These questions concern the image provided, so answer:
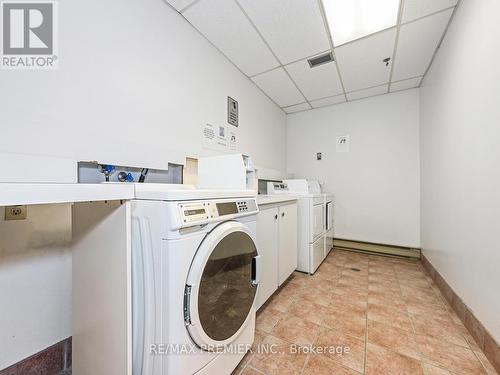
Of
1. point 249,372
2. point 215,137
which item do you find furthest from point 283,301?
point 215,137

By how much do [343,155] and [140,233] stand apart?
3.23 meters

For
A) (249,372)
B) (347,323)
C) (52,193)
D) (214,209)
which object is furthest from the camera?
(347,323)

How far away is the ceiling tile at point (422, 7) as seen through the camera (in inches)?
59.5

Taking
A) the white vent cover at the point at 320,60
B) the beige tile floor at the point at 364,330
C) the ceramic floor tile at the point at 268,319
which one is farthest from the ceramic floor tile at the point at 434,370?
the white vent cover at the point at 320,60

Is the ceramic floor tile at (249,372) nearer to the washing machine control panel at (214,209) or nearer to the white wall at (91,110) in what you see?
the washing machine control panel at (214,209)

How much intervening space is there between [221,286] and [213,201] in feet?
1.26

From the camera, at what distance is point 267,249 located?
1536 millimetres

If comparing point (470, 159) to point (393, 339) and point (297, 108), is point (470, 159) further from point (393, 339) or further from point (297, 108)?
point (297, 108)

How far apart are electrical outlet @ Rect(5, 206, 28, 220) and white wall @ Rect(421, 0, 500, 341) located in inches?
94.0

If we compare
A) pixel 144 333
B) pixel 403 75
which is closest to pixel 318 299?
pixel 144 333

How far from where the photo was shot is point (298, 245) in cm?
230

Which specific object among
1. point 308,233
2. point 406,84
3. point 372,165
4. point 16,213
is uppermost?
point 406,84

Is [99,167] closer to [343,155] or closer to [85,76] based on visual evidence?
[85,76]

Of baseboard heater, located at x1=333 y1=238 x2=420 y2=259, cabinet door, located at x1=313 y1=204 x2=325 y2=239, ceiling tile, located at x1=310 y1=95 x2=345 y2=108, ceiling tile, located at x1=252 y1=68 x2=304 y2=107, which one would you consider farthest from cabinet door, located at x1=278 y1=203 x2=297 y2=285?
ceiling tile, located at x1=310 y1=95 x2=345 y2=108
